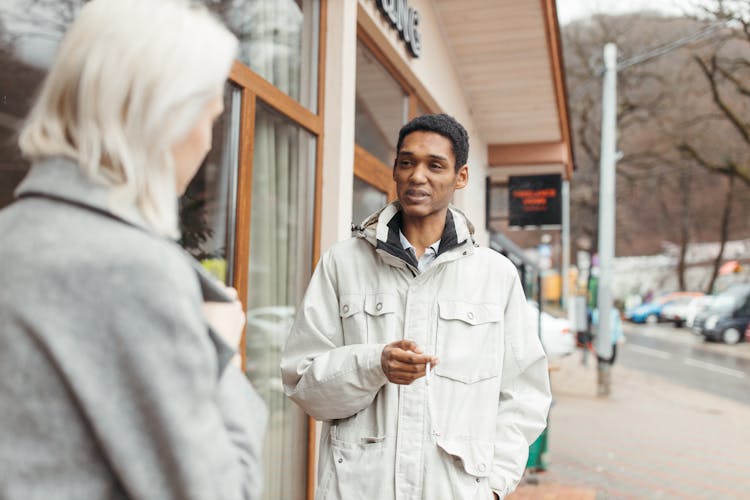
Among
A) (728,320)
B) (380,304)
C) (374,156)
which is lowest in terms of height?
(728,320)

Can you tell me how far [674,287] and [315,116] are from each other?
58.1 meters

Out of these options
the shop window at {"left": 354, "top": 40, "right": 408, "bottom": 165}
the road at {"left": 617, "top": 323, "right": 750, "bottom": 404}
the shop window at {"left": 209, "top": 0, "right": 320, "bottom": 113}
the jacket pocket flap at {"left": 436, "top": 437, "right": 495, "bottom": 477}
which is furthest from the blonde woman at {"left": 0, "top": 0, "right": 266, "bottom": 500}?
the road at {"left": 617, "top": 323, "right": 750, "bottom": 404}

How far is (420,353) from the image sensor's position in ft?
5.93

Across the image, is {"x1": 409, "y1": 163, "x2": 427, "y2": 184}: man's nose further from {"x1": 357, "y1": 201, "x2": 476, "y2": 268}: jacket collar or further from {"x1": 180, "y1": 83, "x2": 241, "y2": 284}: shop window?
{"x1": 180, "y1": 83, "x2": 241, "y2": 284}: shop window

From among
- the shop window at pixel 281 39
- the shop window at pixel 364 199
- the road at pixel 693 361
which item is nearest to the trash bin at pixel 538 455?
the shop window at pixel 364 199

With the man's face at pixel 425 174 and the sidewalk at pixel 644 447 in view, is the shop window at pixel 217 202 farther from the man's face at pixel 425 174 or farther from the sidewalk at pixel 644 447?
the sidewalk at pixel 644 447

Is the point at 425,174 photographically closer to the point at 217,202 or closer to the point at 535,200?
the point at 217,202

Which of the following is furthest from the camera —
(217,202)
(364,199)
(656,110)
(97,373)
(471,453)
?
(656,110)

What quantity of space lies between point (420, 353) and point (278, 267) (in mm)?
2212

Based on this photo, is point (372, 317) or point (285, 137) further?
point (285, 137)

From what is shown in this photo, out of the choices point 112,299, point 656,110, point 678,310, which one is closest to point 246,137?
point 112,299

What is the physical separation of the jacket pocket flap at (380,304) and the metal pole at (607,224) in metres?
11.5

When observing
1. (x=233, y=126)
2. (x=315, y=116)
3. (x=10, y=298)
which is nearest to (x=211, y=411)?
(x=10, y=298)

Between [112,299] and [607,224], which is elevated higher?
[607,224]
